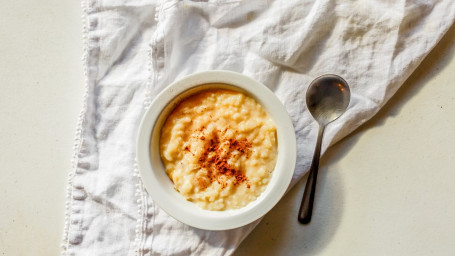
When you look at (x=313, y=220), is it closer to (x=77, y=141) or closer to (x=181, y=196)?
(x=181, y=196)

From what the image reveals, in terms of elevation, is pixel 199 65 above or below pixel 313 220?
above

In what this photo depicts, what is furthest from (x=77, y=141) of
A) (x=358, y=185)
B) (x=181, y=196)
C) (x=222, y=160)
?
(x=358, y=185)

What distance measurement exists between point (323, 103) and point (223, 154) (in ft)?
1.45

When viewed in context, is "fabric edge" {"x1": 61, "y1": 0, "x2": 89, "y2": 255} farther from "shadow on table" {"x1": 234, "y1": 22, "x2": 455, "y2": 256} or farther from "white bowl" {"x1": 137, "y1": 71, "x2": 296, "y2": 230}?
"shadow on table" {"x1": 234, "y1": 22, "x2": 455, "y2": 256}

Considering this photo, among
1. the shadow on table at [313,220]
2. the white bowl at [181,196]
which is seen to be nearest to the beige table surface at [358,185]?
the shadow on table at [313,220]

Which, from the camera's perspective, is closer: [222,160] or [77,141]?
[222,160]

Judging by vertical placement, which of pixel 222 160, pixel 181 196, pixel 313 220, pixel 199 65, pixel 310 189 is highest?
pixel 199 65

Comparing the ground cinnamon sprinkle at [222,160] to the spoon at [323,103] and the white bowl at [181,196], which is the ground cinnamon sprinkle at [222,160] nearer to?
the white bowl at [181,196]

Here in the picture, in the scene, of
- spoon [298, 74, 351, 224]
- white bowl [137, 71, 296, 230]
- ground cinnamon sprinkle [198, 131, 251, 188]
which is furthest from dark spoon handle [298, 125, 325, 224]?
ground cinnamon sprinkle [198, 131, 251, 188]

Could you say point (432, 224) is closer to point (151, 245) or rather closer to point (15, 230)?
point (151, 245)

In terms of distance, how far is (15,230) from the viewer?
1944 millimetres

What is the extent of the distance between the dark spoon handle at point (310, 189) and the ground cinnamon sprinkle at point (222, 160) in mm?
285

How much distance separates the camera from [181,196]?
5.56 feet

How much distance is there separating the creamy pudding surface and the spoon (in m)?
0.22
